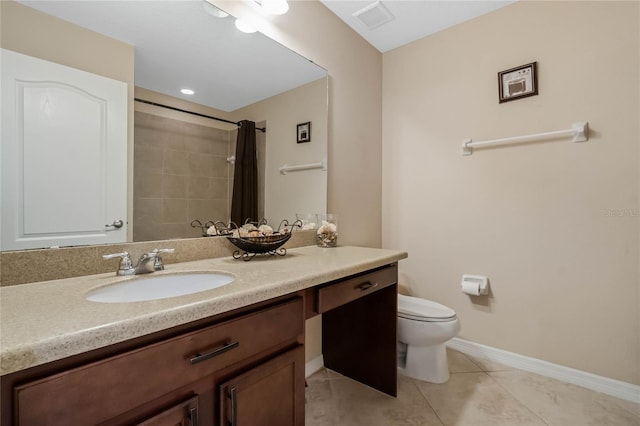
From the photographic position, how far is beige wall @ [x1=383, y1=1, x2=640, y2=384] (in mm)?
1577

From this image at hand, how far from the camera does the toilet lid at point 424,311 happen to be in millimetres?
1662

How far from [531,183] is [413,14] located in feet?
4.51

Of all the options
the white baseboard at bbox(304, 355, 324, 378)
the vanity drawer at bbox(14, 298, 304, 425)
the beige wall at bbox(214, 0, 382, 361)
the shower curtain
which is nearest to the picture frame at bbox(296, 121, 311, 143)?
the beige wall at bbox(214, 0, 382, 361)

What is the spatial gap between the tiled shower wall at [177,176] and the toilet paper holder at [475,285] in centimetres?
164

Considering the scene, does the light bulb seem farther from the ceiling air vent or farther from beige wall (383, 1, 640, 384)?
beige wall (383, 1, 640, 384)

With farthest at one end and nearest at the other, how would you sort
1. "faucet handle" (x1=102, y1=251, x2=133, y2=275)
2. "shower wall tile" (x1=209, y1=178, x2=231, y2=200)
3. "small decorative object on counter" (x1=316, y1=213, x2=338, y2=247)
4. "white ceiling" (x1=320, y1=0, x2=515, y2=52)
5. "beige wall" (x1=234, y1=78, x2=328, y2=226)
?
"white ceiling" (x1=320, y1=0, x2=515, y2=52), "small decorative object on counter" (x1=316, y1=213, x2=338, y2=247), "beige wall" (x1=234, y1=78, x2=328, y2=226), "shower wall tile" (x1=209, y1=178, x2=231, y2=200), "faucet handle" (x1=102, y1=251, x2=133, y2=275)

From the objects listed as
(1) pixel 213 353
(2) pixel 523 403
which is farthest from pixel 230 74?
(2) pixel 523 403

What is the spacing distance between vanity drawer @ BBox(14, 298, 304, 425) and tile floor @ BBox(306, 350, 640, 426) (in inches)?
36.3

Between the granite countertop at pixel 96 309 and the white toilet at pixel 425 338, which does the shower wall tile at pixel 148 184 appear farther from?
the white toilet at pixel 425 338

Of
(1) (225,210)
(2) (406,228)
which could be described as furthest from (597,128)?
(1) (225,210)

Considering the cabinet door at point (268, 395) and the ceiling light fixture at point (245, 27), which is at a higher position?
the ceiling light fixture at point (245, 27)

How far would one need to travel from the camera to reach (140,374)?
23.9 inches

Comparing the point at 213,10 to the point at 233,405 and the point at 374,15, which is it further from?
the point at 233,405

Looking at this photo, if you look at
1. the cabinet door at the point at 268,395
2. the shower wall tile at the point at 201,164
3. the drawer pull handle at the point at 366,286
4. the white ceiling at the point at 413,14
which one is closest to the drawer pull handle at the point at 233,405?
the cabinet door at the point at 268,395
